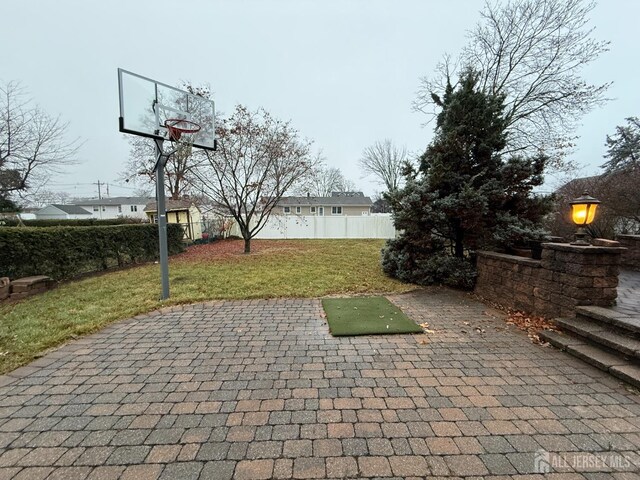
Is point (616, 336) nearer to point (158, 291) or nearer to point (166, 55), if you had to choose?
point (158, 291)

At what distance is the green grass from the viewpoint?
3.44 m

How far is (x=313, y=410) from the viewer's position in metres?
1.99

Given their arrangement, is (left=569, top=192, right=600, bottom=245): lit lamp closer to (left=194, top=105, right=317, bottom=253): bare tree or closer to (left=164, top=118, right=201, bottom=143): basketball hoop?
(left=164, top=118, right=201, bottom=143): basketball hoop

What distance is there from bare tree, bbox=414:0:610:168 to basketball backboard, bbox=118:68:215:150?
7.89 m

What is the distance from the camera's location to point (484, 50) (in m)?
9.70

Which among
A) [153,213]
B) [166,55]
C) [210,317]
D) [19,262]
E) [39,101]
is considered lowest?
[210,317]

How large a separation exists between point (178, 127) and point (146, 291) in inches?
136

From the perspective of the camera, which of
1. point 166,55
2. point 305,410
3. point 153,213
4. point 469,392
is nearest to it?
point 305,410

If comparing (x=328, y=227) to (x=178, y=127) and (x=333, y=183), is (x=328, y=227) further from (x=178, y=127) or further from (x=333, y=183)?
(x=333, y=183)

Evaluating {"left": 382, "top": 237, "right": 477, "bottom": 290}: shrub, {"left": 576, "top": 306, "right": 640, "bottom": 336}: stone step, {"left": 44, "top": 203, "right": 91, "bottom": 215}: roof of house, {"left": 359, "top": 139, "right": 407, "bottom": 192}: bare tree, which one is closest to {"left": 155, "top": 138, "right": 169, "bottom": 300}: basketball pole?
{"left": 382, "top": 237, "right": 477, "bottom": 290}: shrub

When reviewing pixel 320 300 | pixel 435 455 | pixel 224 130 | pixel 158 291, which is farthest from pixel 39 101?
pixel 435 455

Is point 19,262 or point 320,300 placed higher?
point 19,262

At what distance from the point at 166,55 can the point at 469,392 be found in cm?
1255

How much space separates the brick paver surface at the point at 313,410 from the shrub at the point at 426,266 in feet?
7.44
